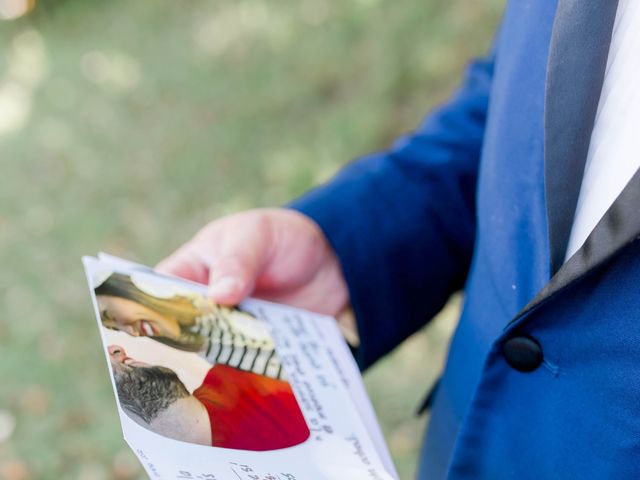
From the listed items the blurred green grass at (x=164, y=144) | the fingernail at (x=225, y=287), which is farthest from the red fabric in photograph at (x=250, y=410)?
the blurred green grass at (x=164, y=144)

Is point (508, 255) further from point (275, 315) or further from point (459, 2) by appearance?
point (459, 2)

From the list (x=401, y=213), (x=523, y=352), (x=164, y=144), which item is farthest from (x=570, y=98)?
(x=164, y=144)

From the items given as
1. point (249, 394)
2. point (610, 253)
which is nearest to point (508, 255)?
point (610, 253)

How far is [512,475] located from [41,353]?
2.36 m

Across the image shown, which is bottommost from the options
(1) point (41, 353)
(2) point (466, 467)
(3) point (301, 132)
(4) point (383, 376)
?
(4) point (383, 376)

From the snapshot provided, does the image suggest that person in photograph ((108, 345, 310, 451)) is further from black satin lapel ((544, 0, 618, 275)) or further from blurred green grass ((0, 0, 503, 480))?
blurred green grass ((0, 0, 503, 480))

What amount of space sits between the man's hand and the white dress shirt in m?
0.51

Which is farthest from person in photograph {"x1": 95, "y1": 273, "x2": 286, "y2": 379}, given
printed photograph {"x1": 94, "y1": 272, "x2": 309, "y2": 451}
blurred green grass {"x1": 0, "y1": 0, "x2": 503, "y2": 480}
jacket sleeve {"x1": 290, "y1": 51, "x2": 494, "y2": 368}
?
blurred green grass {"x1": 0, "y1": 0, "x2": 503, "y2": 480}

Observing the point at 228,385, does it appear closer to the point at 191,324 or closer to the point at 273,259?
the point at 191,324

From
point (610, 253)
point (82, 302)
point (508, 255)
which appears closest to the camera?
point (610, 253)

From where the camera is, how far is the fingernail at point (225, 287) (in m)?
1.08

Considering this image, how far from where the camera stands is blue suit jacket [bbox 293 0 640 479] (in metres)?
0.75

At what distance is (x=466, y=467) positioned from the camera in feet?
3.15

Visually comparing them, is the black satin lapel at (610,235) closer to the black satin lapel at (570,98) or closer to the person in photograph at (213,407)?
the black satin lapel at (570,98)
